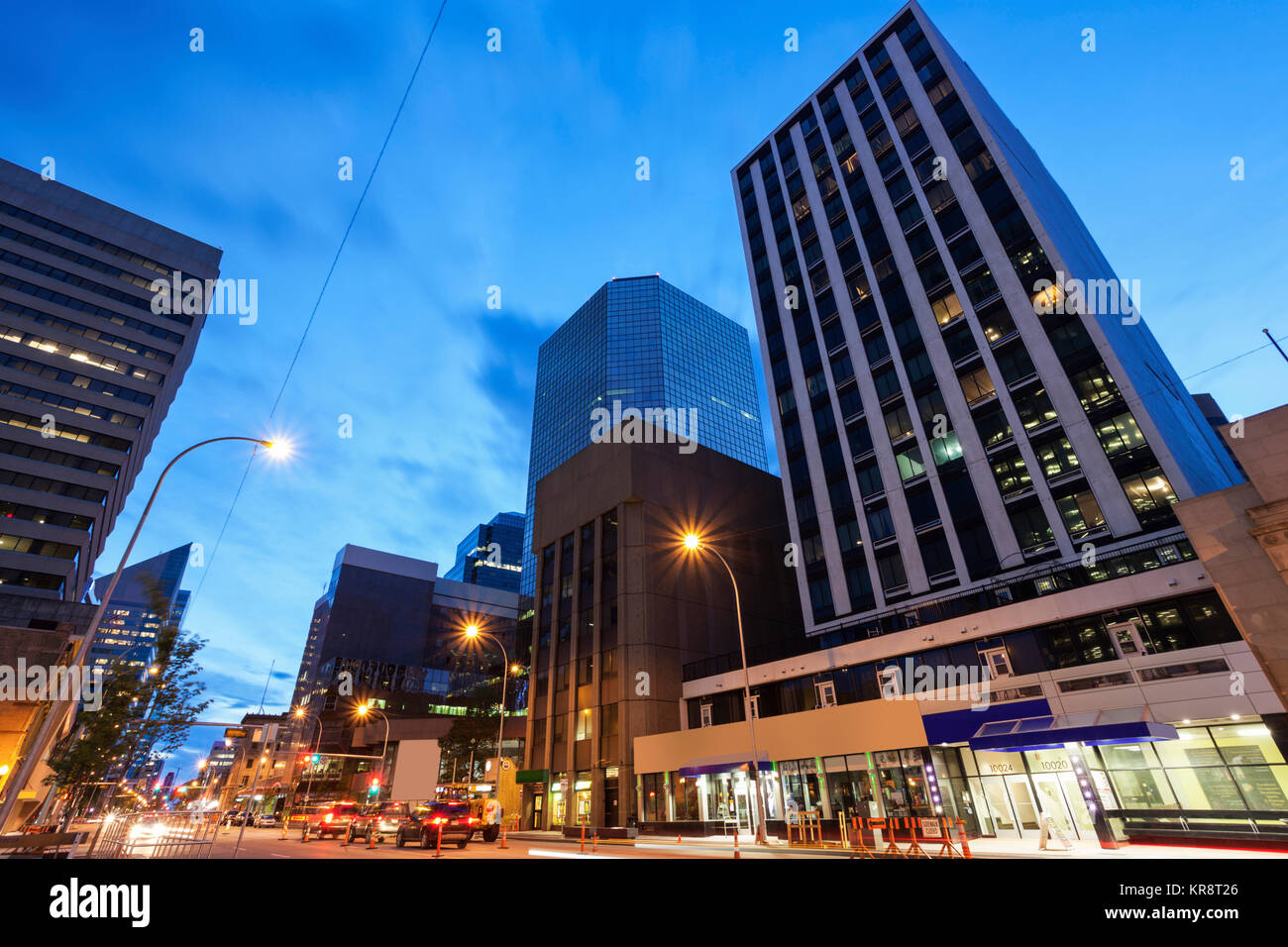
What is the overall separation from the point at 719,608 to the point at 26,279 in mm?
97867

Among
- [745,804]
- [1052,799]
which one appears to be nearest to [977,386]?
[1052,799]

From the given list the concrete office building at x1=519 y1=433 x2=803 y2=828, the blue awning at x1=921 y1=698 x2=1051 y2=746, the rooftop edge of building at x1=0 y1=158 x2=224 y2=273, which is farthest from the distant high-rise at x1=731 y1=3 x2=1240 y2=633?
the rooftop edge of building at x1=0 y1=158 x2=224 y2=273

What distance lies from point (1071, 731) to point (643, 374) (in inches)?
4116

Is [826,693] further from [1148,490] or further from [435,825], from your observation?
[435,825]

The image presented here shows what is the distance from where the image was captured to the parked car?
3125 centimetres

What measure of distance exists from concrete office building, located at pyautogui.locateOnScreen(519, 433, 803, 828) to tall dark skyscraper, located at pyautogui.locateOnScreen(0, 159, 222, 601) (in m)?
58.8

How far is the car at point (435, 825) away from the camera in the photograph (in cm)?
2811

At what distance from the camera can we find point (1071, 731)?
23.4 metres

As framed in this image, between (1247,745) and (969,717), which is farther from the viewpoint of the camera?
(969,717)

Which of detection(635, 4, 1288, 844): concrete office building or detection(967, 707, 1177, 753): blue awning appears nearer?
detection(967, 707, 1177, 753): blue awning

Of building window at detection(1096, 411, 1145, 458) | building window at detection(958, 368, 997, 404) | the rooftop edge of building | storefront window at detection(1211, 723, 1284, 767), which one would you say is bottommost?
storefront window at detection(1211, 723, 1284, 767)

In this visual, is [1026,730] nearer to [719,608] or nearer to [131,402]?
[719,608]

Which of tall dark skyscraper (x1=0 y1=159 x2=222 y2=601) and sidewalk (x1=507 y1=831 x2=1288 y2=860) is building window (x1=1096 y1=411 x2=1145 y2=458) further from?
tall dark skyscraper (x1=0 y1=159 x2=222 y2=601)
